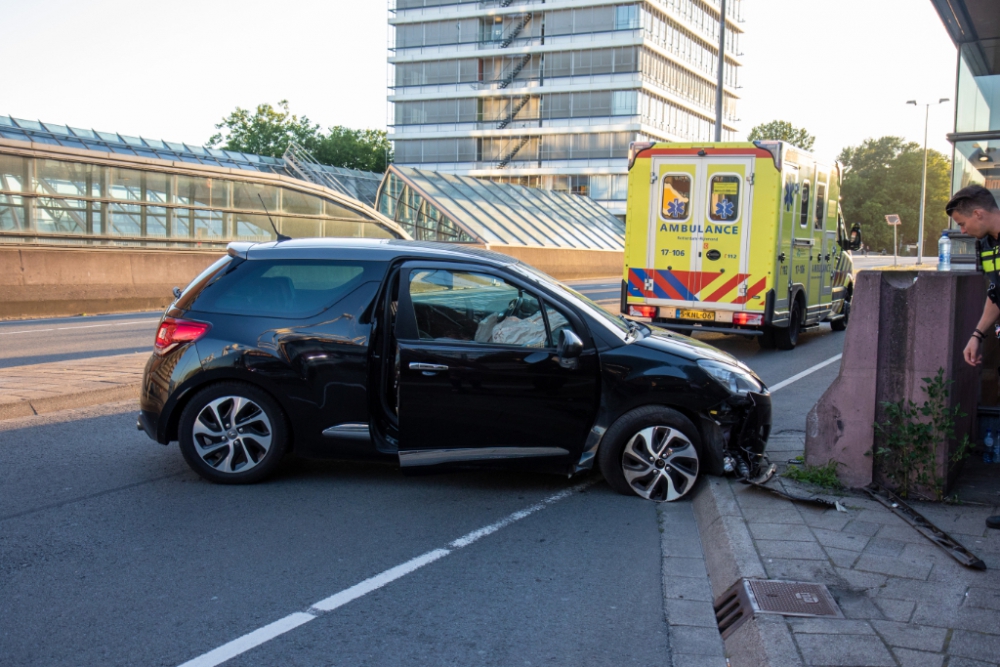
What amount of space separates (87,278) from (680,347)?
16167 millimetres

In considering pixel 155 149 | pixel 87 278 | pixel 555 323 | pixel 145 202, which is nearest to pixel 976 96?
pixel 555 323

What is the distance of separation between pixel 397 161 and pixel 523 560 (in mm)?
91757

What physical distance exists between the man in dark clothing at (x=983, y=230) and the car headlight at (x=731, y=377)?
56.8 inches

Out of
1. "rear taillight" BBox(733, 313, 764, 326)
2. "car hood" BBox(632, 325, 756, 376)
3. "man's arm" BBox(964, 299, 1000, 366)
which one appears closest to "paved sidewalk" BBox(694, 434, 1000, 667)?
"car hood" BBox(632, 325, 756, 376)

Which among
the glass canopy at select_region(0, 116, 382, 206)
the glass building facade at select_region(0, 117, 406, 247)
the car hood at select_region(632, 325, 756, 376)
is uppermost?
the glass canopy at select_region(0, 116, 382, 206)

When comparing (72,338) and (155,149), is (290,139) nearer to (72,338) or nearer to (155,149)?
(155,149)

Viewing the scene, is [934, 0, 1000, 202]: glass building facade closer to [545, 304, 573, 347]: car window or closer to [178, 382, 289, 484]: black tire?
[545, 304, 573, 347]: car window

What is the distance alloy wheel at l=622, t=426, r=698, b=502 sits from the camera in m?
5.85

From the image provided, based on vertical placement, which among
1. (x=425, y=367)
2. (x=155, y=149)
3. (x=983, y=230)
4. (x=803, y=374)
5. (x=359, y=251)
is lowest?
(x=803, y=374)

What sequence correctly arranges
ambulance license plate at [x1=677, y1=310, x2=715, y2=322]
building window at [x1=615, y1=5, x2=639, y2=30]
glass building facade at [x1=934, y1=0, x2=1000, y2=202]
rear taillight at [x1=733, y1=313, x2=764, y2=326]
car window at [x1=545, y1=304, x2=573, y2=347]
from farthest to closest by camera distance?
building window at [x1=615, y1=5, x2=639, y2=30]
ambulance license plate at [x1=677, y1=310, x2=715, y2=322]
rear taillight at [x1=733, y1=313, x2=764, y2=326]
glass building facade at [x1=934, y1=0, x2=1000, y2=202]
car window at [x1=545, y1=304, x2=573, y2=347]

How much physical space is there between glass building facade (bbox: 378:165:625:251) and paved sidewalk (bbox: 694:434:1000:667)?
27066mm

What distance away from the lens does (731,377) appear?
19.7 feet

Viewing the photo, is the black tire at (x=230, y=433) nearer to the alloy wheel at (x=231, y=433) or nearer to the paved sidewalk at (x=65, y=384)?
the alloy wheel at (x=231, y=433)

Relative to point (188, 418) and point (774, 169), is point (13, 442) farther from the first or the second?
point (774, 169)
